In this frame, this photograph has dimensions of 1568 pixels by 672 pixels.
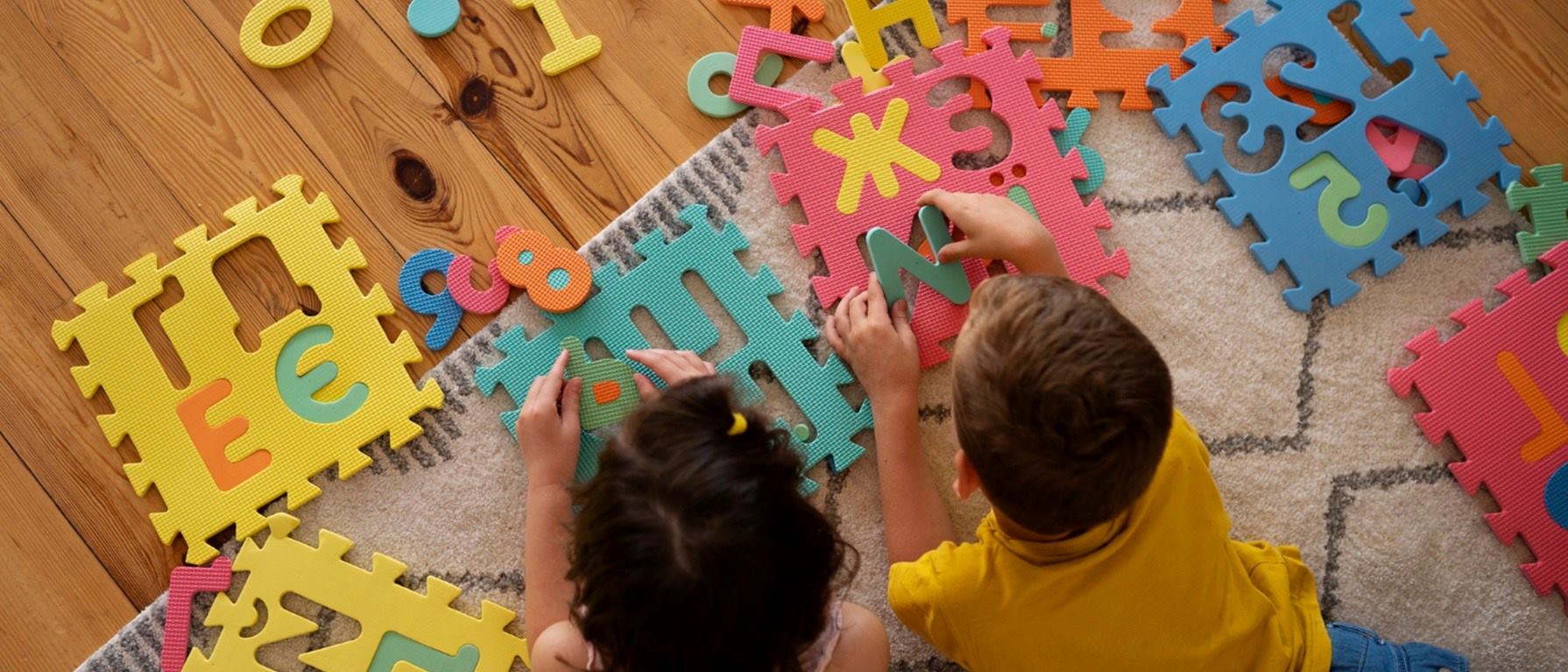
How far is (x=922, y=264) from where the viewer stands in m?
1.04

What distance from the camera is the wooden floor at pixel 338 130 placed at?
1.09 metres

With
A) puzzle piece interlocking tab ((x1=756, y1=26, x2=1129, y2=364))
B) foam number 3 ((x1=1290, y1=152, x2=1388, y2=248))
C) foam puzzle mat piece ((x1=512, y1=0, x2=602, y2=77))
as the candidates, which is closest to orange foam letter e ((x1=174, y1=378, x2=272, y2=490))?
foam puzzle mat piece ((x1=512, y1=0, x2=602, y2=77))

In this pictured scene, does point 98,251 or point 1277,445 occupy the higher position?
point 98,251

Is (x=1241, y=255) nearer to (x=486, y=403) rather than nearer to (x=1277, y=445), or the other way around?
(x=1277, y=445)

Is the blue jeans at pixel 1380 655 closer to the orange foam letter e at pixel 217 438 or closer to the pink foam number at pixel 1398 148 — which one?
the pink foam number at pixel 1398 148

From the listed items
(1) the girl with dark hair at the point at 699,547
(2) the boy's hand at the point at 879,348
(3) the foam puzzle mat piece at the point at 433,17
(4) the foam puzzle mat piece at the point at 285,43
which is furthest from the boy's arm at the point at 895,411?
(4) the foam puzzle mat piece at the point at 285,43

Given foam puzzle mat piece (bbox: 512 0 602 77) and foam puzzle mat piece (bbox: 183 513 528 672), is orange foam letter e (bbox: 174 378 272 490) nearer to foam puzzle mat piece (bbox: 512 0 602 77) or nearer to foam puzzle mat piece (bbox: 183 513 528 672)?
foam puzzle mat piece (bbox: 183 513 528 672)

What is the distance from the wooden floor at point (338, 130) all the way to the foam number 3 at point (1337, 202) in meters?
0.20

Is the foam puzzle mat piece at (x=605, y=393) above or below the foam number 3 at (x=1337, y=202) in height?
above

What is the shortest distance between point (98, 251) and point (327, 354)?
0.28m

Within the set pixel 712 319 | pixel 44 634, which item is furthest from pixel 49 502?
pixel 712 319

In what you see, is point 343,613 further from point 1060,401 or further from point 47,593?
point 1060,401

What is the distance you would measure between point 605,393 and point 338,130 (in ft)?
1.39

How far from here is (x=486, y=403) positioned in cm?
→ 106
